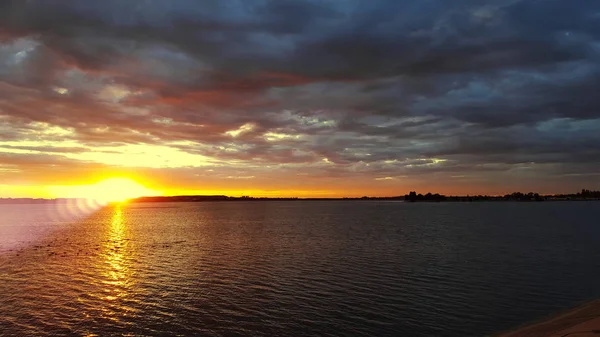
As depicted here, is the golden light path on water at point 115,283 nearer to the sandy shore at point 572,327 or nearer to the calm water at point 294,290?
the calm water at point 294,290

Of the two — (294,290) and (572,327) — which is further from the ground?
(572,327)

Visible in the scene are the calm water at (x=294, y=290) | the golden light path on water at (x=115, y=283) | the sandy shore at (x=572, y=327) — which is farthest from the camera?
the golden light path on water at (x=115, y=283)

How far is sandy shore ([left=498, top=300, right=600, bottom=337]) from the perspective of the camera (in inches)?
779

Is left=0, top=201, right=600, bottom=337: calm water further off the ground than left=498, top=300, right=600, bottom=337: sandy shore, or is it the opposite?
left=498, top=300, right=600, bottom=337: sandy shore

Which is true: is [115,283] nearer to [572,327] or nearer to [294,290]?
[294,290]

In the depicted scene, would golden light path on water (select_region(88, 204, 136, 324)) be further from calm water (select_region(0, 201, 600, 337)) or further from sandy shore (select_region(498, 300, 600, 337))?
sandy shore (select_region(498, 300, 600, 337))

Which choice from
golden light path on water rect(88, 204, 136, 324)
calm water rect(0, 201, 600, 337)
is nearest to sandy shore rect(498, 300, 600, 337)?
calm water rect(0, 201, 600, 337)

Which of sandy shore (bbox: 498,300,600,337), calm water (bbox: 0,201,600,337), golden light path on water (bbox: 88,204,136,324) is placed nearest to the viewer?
sandy shore (bbox: 498,300,600,337)

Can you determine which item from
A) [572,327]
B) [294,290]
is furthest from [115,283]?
[572,327]

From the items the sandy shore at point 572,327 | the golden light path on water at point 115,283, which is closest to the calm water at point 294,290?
the golden light path on water at point 115,283

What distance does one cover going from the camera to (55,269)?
184 ft

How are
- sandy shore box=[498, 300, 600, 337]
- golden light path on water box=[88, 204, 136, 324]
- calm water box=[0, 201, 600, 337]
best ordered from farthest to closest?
golden light path on water box=[88, 204, 136, 324], calm water box=[0, 201, 600, 337], sandy shore box=[498, 300, 600, 337]

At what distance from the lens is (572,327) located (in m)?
22.4

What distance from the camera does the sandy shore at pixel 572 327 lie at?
19797 millimetres
